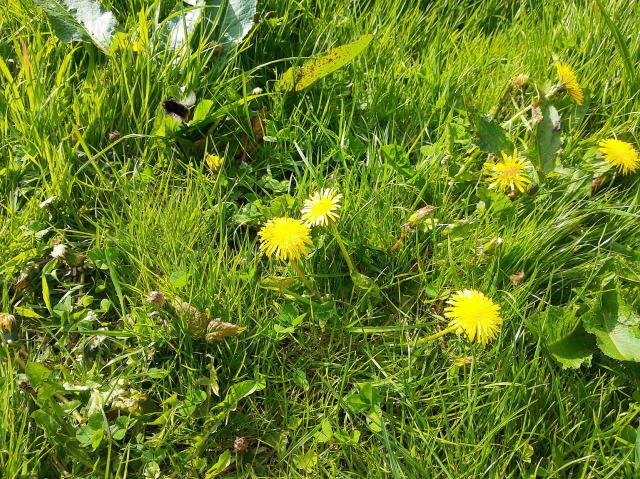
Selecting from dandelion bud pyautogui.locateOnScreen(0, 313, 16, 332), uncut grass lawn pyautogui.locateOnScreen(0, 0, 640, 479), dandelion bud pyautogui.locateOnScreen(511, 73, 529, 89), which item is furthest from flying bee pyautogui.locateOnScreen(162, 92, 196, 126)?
dandelion bud pyautogui.locateOnScreen(511, 73, 529, 89)

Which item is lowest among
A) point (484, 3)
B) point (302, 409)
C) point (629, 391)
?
point (302, 409)

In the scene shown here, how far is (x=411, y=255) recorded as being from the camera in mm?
1753

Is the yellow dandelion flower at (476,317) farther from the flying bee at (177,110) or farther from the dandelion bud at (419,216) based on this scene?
the flying bee at (177,110)

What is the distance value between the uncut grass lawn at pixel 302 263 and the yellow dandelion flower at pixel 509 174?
0.06m

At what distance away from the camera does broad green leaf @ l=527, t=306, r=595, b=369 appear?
1.53m

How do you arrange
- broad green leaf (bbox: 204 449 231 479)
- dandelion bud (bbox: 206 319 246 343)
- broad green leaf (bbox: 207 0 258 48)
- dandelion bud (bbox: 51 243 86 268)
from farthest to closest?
broad green leaf (bbox: 207 0 258 48)
dandelion bud (bbox: 51 243 86 268)
dandelion bud (bbox: 206 319 246 343)
broad green leaf (bbox: 204 449 231 479)

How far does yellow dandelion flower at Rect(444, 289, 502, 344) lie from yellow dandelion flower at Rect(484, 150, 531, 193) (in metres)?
0.42

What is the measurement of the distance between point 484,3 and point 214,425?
1920 mm

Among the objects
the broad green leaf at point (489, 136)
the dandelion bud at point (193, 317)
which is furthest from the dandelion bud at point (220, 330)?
the broad green leaf at point (489, 136)

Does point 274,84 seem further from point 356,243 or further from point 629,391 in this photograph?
point 629,391

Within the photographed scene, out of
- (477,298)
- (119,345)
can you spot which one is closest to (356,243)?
(477,298)

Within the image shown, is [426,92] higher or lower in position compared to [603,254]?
higher

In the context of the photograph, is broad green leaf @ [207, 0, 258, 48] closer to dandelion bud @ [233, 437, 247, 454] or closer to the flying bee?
Answer: the flying bee

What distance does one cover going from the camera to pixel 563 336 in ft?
5.07
